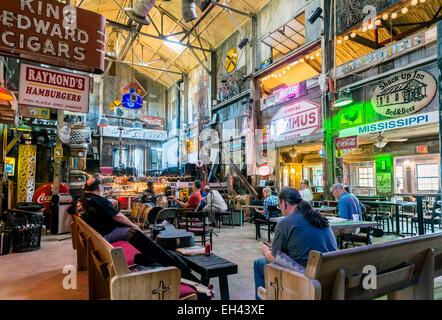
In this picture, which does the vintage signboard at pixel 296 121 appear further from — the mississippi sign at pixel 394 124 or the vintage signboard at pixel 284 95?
the mississippi sign at pixel 394 124

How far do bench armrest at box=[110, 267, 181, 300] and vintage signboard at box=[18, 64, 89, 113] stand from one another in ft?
13.7

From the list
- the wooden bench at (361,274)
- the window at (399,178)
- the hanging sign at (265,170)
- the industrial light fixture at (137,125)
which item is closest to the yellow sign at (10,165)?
the industrial light fixture at (137,125)

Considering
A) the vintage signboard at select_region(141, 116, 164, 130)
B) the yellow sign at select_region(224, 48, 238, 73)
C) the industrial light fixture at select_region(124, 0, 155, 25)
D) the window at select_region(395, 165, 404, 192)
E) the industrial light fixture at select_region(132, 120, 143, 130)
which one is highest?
the yellow sign at select_region(224, 48, 238, 73)

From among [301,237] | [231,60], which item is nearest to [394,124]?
[301,237]

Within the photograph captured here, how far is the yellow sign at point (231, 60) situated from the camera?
14026 mm

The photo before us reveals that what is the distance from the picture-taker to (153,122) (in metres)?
20.8

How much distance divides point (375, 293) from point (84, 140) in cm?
1140

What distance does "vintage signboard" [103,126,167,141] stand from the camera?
1919 cm

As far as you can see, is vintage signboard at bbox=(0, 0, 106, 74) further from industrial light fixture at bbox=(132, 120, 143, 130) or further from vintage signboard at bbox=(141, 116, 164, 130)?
vintage signboard at bbox=(141, 116, 164, 130)

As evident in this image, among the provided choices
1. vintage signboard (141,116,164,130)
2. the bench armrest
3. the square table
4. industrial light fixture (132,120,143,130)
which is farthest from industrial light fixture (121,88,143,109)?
the bench armrest

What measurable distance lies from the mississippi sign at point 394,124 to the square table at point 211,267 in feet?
21.0

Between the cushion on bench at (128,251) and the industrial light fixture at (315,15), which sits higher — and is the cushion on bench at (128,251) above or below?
below

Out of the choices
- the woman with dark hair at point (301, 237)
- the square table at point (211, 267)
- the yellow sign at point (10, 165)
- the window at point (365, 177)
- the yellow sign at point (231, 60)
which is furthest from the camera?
the yellow sign at point (231, 60)
